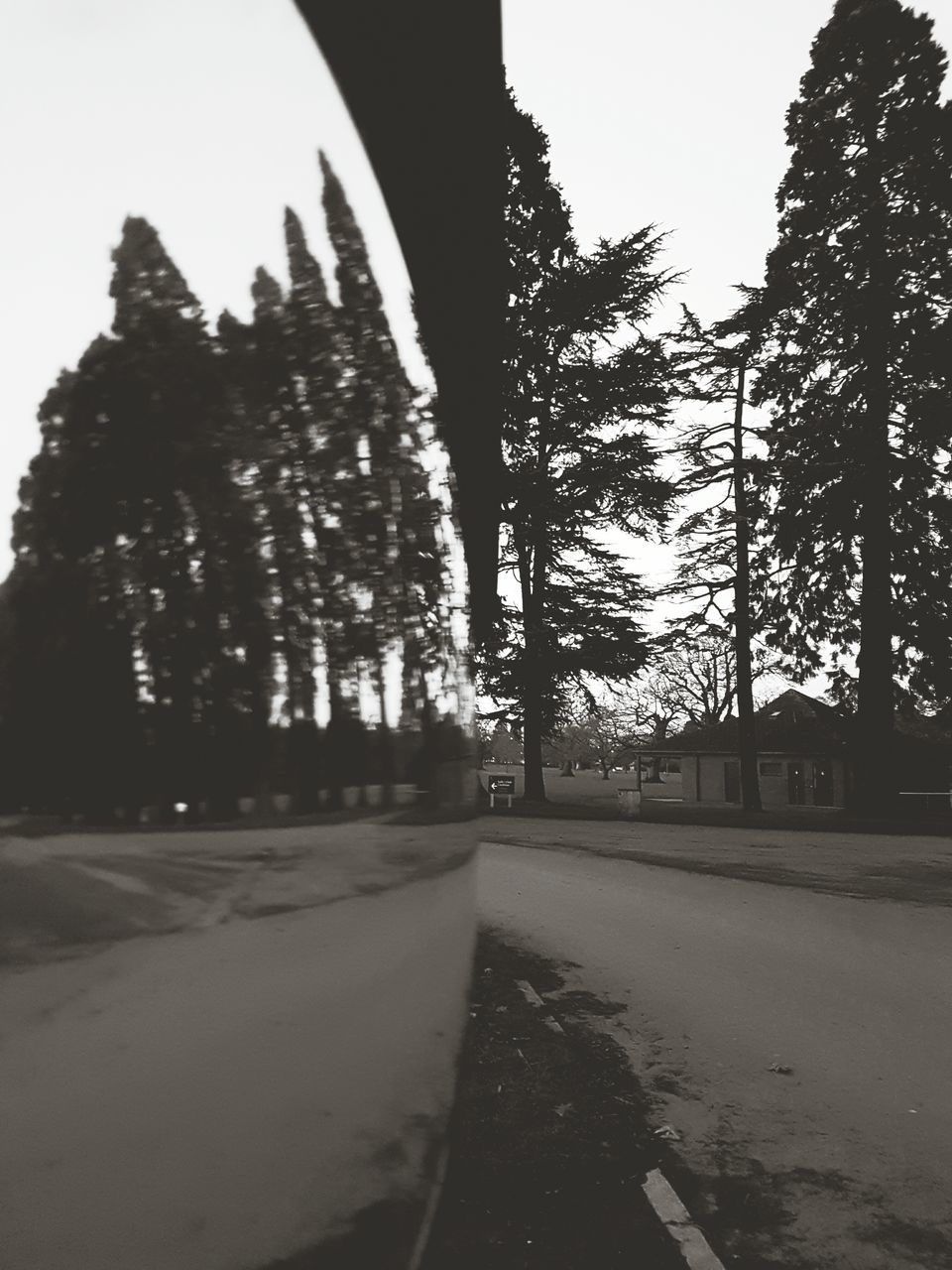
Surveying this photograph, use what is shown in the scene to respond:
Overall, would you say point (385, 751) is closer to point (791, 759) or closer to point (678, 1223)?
point (678, 1223)

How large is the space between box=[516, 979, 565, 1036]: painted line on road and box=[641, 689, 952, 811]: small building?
34.4 metres

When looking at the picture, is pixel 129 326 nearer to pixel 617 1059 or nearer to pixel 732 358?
pixel 617 1059

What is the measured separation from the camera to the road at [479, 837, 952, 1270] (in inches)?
152

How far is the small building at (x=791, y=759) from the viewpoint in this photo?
138 ft

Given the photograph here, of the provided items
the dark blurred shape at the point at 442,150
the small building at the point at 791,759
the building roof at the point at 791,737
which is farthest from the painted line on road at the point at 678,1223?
the building roof at the point at 791,737

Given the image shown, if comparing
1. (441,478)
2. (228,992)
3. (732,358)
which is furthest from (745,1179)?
(732,358)

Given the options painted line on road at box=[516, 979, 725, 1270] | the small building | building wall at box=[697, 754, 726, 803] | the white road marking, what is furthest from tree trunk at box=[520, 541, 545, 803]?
painted line on road at box=[516, 979, 725, 1270]

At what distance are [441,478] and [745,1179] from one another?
4.20 m

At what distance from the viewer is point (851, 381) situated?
25.1m

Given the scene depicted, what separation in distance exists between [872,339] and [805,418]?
250 centimetres

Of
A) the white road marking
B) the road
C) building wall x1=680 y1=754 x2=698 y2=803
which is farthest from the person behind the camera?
building wall x1=680 y1=754 x2=698 y2=803

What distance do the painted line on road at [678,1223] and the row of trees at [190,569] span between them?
3.59 meters

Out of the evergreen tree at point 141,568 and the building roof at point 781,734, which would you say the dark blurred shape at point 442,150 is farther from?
the building roof at point 781,734

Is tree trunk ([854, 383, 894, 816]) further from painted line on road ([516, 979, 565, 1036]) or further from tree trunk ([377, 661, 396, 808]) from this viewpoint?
tree trunk ([377, 661, 396, 808])
